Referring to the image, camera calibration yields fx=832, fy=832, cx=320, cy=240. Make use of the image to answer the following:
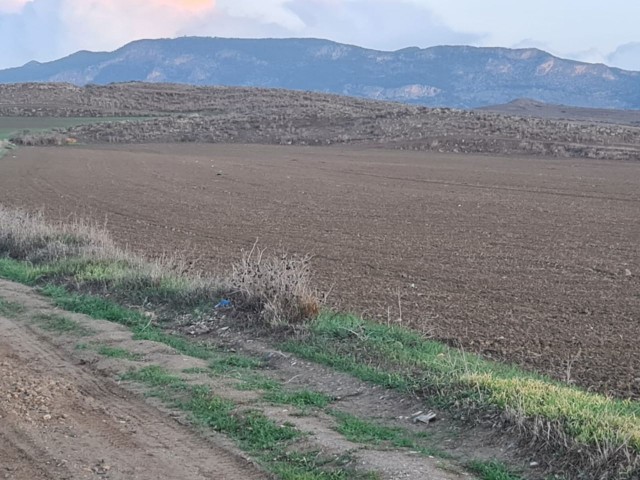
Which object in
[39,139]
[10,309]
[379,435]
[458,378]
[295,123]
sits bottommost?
[39,139]

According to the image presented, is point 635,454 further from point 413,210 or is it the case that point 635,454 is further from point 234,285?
point 413,210

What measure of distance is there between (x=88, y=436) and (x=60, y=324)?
4.67 meters

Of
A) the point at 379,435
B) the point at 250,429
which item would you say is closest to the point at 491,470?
the point at 379,435

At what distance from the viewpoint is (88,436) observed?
25.0 feet

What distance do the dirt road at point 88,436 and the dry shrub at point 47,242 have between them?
7.12m

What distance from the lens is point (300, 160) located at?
190 ft

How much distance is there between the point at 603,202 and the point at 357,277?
18985 millimetres

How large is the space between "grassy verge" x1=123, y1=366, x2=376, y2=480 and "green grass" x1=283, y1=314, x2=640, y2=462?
170 centimetres

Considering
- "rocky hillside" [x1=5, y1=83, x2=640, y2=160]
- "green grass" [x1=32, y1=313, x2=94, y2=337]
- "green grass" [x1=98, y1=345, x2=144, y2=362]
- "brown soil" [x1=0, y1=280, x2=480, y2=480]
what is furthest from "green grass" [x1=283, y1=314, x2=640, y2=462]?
"rocky hillside" [x1=5, y1=83, x2=640, y2=160]

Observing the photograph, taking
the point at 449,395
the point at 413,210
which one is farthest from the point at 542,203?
the point at 449,395

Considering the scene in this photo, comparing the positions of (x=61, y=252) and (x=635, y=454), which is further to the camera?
(x=61, y=252)

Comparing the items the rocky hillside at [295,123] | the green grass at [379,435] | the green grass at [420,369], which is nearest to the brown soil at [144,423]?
the green grass at [379,435]

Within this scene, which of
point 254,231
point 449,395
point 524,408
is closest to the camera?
point 524,408

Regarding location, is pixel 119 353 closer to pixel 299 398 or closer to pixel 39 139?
pixel 299 398
